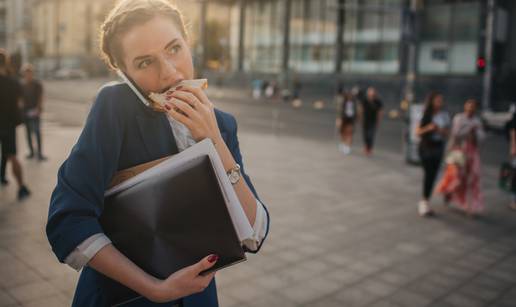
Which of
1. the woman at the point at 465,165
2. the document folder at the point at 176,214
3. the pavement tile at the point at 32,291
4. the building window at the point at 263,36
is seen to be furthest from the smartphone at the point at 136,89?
the building window at the point at 263,36

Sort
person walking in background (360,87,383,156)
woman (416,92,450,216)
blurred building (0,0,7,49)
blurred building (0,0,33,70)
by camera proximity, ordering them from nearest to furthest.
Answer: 1. woman (416,92,450,216)
2. person walking in background (360,87,383,156)
3. blurred building (0,0,7,49)
4. blurred building (0,0,33,70)

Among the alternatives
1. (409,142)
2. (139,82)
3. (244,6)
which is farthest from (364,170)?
(244,6)

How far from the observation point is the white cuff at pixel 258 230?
56.2 inches

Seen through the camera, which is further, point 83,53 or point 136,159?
point 83,53

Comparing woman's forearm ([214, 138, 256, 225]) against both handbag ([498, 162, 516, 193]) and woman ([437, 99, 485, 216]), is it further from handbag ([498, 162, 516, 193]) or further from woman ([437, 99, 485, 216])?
handbag ([498, 162, 516, 193])

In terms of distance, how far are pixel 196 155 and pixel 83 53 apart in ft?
290

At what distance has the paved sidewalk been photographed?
4.27m

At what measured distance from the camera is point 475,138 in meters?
7.55

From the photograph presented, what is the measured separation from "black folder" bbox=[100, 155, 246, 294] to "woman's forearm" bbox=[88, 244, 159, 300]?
32 millimetres

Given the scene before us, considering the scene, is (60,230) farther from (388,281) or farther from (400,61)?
(400,61)

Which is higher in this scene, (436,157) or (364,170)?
(436,157)

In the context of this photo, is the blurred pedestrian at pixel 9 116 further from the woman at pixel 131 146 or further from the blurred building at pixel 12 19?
the blurred building at pixel 12 19

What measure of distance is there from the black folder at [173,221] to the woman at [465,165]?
684cm

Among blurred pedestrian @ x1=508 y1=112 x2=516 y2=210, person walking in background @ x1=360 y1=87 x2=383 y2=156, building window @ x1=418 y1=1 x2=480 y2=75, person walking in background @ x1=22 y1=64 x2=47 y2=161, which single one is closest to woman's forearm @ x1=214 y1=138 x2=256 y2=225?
blurred pedestrian @ x1=508 y1=112 x2=516 y2=210
